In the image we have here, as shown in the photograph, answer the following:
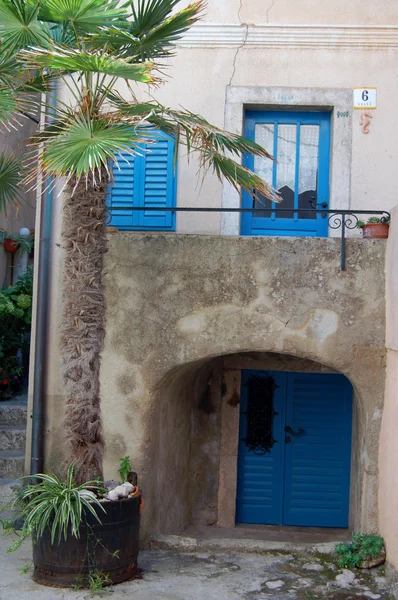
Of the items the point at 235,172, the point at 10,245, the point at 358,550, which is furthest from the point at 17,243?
the point at 358,550

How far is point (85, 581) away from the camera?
568cm

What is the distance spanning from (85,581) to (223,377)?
393 centimetres

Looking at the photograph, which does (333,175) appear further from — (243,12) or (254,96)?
(243,12)

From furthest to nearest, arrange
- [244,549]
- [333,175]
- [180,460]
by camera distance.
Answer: [180,460] → [333,175] → [244,549]

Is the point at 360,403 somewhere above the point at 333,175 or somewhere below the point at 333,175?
below

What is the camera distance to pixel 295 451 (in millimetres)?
9281

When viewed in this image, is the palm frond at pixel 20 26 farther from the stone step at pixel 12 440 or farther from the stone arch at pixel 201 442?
the stone step at pixel 12 440

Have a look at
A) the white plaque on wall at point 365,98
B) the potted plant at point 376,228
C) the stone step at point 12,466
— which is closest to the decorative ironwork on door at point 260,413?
the stone step at point 12,466

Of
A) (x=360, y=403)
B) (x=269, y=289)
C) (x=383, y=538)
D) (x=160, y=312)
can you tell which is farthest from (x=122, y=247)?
(x=383, y=538)

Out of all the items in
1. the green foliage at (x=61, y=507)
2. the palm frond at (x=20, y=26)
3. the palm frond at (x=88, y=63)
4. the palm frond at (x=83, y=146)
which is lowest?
the green foliage at (x=61, y=507)

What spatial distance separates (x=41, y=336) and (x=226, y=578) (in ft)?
9.85

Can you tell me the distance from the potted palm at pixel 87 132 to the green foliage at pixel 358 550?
197 cm

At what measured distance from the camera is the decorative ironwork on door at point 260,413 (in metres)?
9.31

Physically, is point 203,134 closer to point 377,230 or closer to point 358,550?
point 377,230
